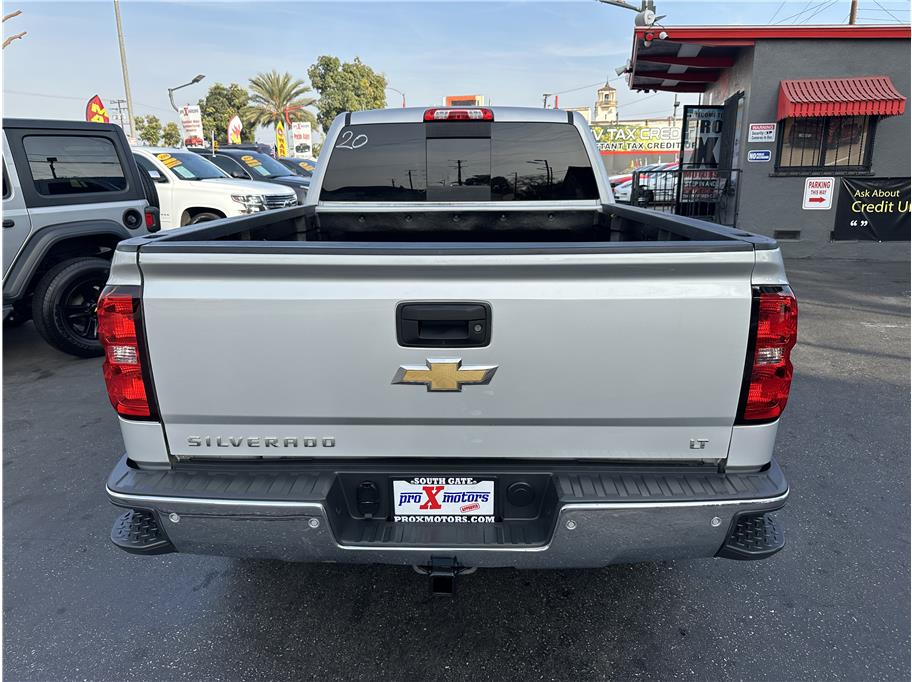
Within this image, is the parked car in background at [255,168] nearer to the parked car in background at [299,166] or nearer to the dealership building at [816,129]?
the parked car in background at [299,166]

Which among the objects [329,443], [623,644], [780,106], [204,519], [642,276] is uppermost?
[780,106]

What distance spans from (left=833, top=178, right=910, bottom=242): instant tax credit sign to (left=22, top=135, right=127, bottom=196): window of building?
1258 cm

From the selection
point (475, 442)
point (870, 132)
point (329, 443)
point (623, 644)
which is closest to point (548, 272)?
point (475, 442)

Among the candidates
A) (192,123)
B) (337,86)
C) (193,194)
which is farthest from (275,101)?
(193,194)

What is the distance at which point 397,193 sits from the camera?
400 centimetres

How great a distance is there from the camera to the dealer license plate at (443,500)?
212cm

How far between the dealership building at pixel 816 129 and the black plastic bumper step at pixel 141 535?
470 inches

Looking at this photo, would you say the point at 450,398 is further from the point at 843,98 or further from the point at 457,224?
the point at 843,98

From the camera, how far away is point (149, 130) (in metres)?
62.6

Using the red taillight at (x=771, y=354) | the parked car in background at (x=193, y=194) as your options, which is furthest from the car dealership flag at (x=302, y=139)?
the red taillight at (x=771, y=354)

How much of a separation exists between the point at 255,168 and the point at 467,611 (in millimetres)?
14748

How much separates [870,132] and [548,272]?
13.0 m

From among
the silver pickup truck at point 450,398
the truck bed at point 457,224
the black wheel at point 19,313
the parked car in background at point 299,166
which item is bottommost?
the black wheel at point 19,313

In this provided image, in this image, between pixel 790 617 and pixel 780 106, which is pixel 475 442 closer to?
pixel 790 617
